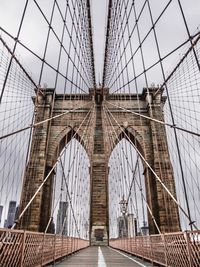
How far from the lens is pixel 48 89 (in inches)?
774

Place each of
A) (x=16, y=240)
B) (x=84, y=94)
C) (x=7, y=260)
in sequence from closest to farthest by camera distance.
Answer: (x=7, y=260)
(x=16, y=240)
(x=84, y=94)

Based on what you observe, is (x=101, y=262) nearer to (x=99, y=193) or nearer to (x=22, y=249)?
(x=22, y=249)

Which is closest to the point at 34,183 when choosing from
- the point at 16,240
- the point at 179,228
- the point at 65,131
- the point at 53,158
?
the point at 53,158

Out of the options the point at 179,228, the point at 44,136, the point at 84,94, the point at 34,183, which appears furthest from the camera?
the point at 84,94

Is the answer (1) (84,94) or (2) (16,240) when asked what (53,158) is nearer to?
(1) (84,94)

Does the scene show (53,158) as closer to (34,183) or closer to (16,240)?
(34,183)

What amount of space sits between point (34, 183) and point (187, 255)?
14157mm

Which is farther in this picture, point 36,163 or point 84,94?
point 84,94

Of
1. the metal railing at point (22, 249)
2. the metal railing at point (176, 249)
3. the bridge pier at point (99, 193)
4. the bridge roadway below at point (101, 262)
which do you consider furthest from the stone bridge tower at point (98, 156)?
the metal railing at point (22, 249)

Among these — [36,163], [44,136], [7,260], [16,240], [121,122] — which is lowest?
[7,260]

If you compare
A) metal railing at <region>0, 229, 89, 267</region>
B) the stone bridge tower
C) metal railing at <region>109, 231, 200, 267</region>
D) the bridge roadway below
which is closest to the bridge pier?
the stone bridge tower

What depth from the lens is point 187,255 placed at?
118 inches

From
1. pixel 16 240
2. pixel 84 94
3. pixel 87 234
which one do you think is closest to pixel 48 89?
pixel 84 94

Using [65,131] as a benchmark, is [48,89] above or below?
above
